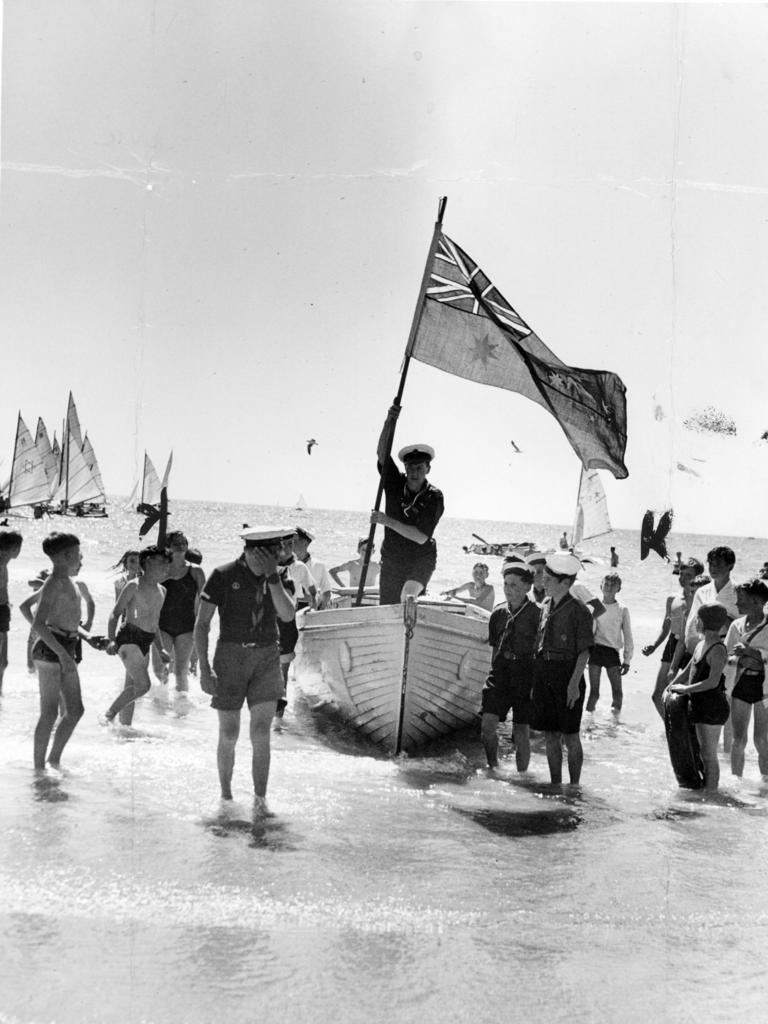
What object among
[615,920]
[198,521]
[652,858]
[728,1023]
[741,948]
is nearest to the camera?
[728,1023]

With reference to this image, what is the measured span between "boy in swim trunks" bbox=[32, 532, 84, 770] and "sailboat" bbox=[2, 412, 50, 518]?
187 ft

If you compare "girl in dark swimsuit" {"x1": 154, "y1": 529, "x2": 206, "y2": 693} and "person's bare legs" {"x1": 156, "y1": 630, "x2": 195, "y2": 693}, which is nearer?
"girl in dark swimsuit" {"x1": 154, "y1": 529, "x2": 206, "y2": 693}

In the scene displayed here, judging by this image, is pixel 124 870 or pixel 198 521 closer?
pixel 124 870

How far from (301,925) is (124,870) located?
1.16 m

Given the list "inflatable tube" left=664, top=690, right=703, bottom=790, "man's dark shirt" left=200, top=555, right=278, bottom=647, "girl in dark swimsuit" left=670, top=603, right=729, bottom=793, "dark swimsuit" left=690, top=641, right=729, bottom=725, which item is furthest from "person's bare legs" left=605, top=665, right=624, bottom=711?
"man's dark shirt" left=200, top=555, right=278, bottom=647

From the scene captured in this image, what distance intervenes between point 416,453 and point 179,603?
349cm

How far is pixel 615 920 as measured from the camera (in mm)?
5039

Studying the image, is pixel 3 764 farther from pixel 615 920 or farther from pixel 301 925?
pixel 615 920

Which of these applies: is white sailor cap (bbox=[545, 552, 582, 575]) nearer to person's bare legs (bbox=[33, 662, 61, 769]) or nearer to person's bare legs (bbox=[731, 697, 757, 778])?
person's bare legs (bbox=[731, 697, 757, 778])

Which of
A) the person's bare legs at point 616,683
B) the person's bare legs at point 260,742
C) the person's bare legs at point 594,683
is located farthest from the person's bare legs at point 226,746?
the person's bare legs at point 616,683

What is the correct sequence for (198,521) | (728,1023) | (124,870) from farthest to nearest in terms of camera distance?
(198,521) → (124,870) → (728,1023)

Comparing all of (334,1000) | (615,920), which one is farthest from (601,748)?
(334,1000)

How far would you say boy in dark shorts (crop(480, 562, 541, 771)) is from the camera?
805cm

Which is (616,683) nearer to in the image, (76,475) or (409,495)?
(409,495)
